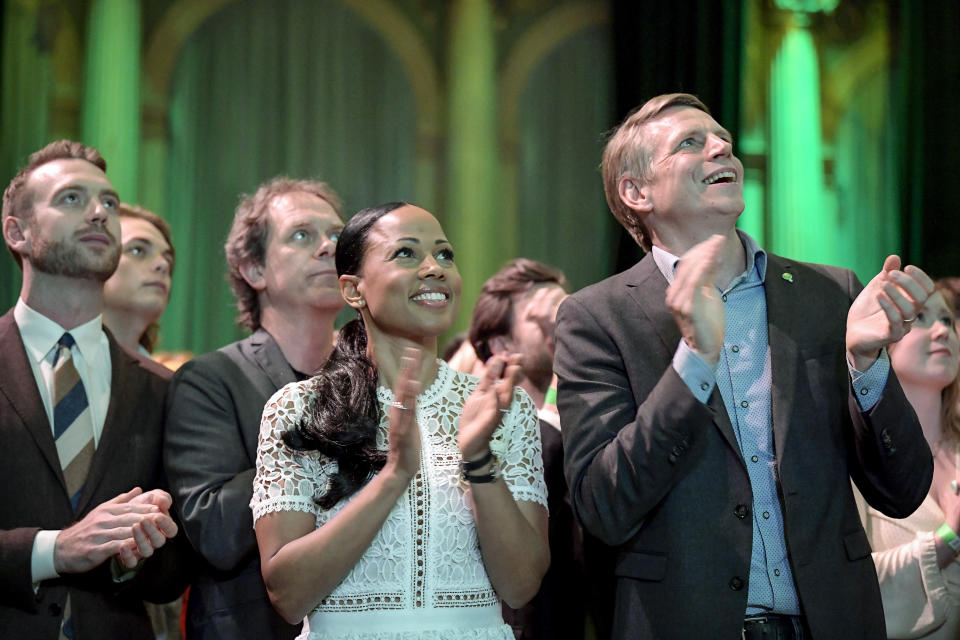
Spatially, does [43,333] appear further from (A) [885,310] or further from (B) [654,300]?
(A) [885,310]

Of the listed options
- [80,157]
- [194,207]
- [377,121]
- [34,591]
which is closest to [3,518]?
[34,591]

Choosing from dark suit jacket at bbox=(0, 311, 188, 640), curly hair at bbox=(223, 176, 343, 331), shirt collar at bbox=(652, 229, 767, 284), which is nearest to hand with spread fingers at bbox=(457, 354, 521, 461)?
shirt collar at bbox=(652, 229, 767, 284)

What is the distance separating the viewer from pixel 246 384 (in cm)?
288

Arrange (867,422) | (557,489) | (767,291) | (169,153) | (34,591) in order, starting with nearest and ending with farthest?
(867,422) < (767,291) < (34,591) < (557,489) < (169,153)

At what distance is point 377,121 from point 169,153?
1.33 meters

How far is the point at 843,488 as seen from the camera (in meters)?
2.23

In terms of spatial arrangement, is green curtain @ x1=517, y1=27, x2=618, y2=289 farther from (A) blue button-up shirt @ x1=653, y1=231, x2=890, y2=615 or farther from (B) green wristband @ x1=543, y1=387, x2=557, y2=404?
(A) blue button-up shirt @ x1=653, y1=231, x2=890, y2=615

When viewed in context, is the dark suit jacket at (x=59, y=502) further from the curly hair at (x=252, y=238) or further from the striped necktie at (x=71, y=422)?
the curly hair at (x=252, y=238)

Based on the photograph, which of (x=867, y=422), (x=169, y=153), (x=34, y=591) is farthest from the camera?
(x=169, y=153)

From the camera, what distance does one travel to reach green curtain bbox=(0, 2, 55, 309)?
20.8 feet

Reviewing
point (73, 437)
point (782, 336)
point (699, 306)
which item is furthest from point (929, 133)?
point (73, 437)

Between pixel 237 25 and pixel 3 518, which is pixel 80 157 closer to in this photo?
pixel 3 518

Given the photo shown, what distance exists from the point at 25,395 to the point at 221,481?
584 mm

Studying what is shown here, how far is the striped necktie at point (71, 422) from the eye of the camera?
2.82 metres
